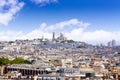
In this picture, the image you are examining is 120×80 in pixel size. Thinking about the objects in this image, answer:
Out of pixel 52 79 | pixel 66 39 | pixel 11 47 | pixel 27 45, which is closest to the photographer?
pixel 52 79

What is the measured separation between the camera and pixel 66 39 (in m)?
194

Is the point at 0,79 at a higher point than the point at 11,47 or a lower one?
lower

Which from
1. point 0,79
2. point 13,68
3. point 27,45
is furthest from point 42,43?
point 0,79

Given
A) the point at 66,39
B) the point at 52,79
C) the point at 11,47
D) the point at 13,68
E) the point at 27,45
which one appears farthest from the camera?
the point at 66,39

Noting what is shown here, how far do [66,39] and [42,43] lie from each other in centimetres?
1555

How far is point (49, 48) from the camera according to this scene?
17050 centimetres

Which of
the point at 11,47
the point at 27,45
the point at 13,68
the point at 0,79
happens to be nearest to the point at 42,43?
the point at 27,45

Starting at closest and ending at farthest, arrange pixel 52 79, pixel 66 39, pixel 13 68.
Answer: pixel 52 79
pixel 13 68
pixel 66 39

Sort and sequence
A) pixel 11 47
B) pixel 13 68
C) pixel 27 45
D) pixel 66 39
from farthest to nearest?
pixel 66 39
pixel 27 45
pixel 11 47
pixel 13 68

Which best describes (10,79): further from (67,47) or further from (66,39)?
(66,39)

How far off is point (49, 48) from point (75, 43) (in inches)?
694

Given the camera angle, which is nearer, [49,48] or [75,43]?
[49,48]

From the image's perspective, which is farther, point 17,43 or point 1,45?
point 17,43

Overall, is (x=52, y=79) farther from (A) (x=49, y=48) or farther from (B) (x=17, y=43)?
(B) (x=17, y=43)
